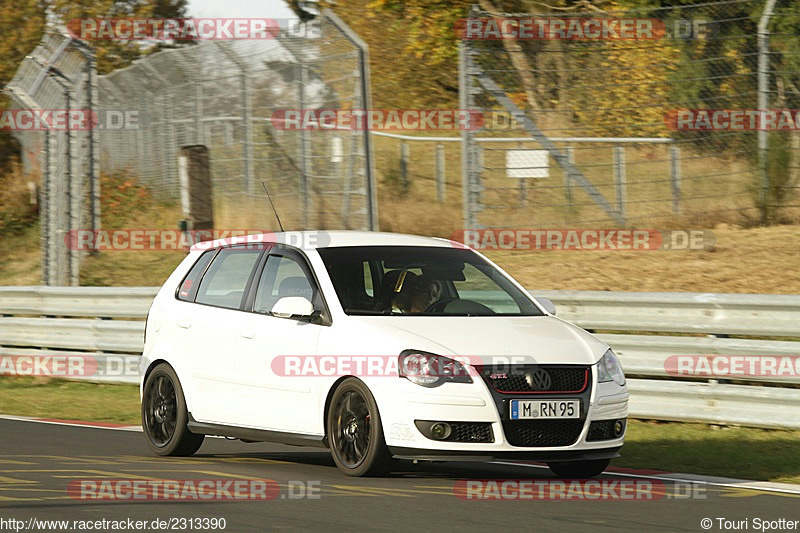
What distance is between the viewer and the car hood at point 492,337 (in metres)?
8.91

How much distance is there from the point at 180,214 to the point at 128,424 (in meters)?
12.1

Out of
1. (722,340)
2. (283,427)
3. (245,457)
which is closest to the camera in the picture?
(283,427)

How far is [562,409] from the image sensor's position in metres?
8.95

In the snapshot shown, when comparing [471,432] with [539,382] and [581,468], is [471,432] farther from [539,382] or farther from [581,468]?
[581,468]

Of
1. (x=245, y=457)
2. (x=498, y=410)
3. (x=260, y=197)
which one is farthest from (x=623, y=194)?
(x=498, y=410)

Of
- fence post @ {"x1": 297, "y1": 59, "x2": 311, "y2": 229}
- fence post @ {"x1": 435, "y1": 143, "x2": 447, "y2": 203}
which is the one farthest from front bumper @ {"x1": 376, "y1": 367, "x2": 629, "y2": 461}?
fence post @ {"x1": 435, "y1": 143, "x2": 447, "y2": 203}

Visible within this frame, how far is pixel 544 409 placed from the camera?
8.89 metres

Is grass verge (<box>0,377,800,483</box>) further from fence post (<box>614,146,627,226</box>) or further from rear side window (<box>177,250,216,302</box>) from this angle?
fence post (<box>614,146,627,226</box>)

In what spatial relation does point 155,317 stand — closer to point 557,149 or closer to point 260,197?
point 557,149

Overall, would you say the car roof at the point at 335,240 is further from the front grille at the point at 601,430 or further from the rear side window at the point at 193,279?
the front grille at the point at 601,430

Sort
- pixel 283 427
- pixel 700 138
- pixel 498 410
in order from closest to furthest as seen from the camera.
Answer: pixel 498 410 → pixel 283 427 → pixel 700 138

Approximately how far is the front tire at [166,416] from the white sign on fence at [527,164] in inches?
290
